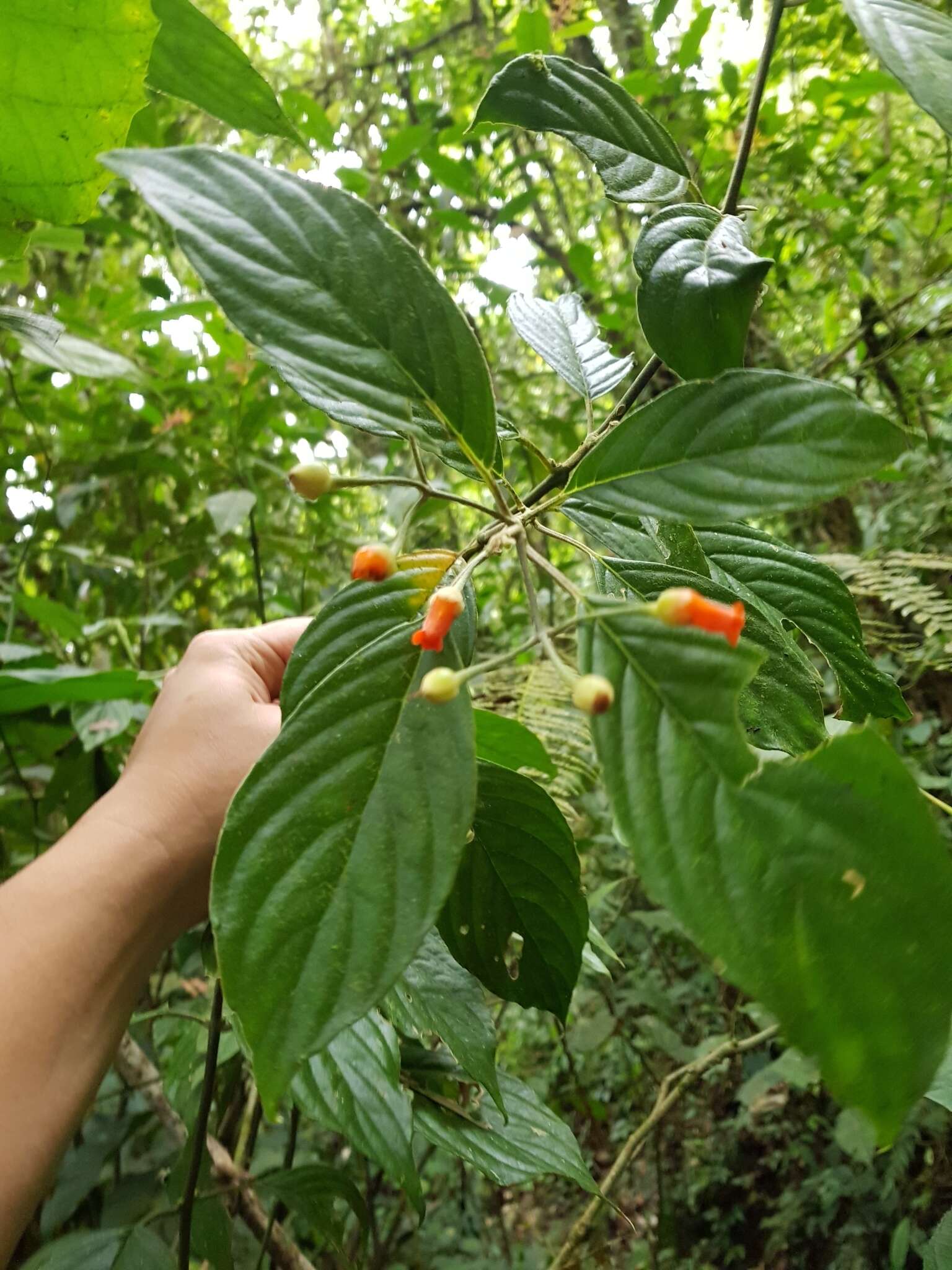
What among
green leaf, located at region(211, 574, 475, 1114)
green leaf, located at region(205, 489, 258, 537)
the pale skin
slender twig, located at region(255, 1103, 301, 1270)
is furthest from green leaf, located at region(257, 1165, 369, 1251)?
green leaf, located at region(205, 489, 258, 537)

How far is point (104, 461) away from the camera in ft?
4.88

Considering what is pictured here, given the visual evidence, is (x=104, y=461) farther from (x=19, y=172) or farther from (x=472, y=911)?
(x=472, y=911)

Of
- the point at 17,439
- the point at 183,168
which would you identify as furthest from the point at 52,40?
the point at 17,439

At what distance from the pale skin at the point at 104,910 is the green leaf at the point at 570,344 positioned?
0.38 m

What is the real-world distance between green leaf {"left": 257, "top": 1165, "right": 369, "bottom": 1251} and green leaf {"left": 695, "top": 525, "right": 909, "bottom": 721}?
0.75 meters

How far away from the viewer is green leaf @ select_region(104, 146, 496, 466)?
313 mm

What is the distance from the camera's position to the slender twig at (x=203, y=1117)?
55 cm

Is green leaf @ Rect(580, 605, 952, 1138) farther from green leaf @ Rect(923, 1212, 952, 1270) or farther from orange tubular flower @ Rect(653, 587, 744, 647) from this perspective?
green leaf @ Rect(923, 1212, 952, 1270)

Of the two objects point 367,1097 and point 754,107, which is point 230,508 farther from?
point 754,107

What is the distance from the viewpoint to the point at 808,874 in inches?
10.4

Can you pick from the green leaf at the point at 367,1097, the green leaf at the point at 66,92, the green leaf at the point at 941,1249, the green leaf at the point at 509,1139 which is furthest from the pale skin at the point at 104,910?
the green leaf at the point at 941,1249

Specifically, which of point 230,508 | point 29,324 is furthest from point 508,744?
point 230,508

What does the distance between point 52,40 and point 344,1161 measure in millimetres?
1964

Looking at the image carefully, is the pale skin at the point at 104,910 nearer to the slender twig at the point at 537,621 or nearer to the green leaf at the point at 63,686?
the green leaf at the point at 63,686
